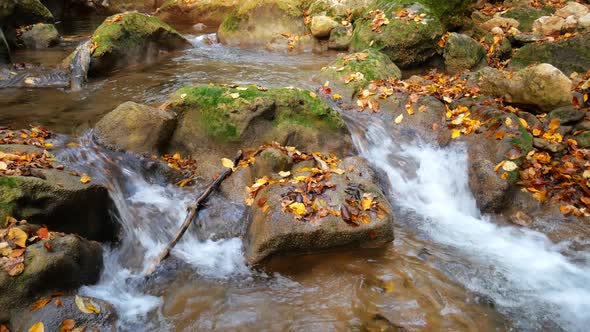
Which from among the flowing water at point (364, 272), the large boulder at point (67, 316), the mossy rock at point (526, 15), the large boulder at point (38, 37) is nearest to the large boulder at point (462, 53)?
the mossy rock at point (526, 15)

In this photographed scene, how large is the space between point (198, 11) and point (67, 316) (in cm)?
1376

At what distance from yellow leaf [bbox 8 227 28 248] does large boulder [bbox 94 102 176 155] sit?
6.75 ft

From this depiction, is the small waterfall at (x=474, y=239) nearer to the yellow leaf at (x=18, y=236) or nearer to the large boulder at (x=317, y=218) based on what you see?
the large boulder at (x=317, y=218)

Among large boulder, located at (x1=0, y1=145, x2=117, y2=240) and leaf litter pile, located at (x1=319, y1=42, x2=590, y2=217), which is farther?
leaf litter pile, located at (x1=319, y1=42, x2=590, y2=217)

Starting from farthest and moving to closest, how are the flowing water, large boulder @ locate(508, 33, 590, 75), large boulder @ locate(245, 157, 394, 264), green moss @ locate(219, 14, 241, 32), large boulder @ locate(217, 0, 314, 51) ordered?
green moss @ locate(219, 14, 241, 32) → large boulder @ locate(217, 0, 314, 51) → large boulder @ locate(508, 33, 590, 75) → large boulder @ locate(245, 157, 394, 264) → the flowing water

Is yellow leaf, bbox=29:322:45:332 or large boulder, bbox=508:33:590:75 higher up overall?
large boulder, bbox=508:33:590:75

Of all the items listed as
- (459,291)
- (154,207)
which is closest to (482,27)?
(459,291)

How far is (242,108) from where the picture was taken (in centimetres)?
571

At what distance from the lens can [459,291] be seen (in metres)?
3.94

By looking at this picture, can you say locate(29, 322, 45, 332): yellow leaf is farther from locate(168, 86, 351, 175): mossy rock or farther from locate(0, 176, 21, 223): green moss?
locate(168, 86, 351, 175): mossy rock

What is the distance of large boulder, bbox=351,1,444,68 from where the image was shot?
28.6 feet

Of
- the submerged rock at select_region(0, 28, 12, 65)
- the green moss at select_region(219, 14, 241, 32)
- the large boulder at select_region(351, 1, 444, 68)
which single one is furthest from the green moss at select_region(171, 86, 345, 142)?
the green moss at select_region(219, 14, 241, 32)

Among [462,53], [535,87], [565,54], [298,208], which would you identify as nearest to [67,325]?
[298,208]

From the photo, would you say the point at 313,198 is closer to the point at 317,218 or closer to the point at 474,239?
the point at 317,218
